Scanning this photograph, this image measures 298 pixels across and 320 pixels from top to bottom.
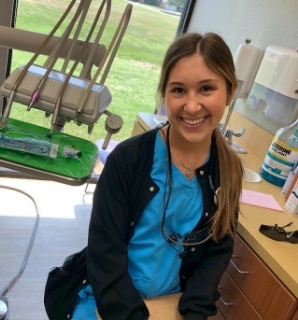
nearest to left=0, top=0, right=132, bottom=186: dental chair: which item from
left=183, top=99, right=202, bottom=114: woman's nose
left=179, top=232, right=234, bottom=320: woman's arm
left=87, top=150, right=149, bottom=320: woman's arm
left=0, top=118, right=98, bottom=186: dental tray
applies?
left=0, top=118, right=98, bottom=186: dental tray

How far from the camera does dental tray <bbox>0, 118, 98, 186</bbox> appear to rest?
1.04 m

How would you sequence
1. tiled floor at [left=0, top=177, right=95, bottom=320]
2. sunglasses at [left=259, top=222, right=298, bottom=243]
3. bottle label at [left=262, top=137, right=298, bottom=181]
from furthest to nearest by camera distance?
tiled floor at [left=0, top=177, right=95, bottom=320]
bottle label at [left=262, top=137, right=298, bottom=181]
sunglasses at [left=259, top=222, right=298, bottom=243]

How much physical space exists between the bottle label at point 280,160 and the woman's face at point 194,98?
0.59 m

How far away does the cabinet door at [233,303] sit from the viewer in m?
1.16

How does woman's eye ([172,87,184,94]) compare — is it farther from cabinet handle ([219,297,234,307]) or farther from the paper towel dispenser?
the paper towel dispenser

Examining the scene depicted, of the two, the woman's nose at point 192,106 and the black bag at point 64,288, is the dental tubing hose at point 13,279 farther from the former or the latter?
the woman's nose at point 192,106

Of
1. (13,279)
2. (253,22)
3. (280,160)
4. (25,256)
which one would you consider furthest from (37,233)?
(253,22)

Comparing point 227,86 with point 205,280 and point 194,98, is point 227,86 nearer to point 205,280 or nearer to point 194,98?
point 194,98

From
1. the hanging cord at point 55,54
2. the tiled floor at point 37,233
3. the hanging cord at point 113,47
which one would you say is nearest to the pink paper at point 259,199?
the hanging cord at point 113,47

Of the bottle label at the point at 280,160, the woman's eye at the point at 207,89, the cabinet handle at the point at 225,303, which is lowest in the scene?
the cabinet handle at the point at 225,303

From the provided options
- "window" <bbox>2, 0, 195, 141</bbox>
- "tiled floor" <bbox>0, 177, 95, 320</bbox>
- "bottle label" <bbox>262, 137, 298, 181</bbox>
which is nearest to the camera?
"bottle label" <bbox>262, 137, 298, 181</bbox>

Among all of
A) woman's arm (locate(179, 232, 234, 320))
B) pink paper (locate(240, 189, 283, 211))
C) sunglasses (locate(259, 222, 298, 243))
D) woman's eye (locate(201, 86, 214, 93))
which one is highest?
woman's eye (locate(201, 86, 214, 93))

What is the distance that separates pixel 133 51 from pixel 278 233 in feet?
6.89

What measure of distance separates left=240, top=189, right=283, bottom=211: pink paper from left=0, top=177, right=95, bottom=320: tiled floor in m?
1.06
